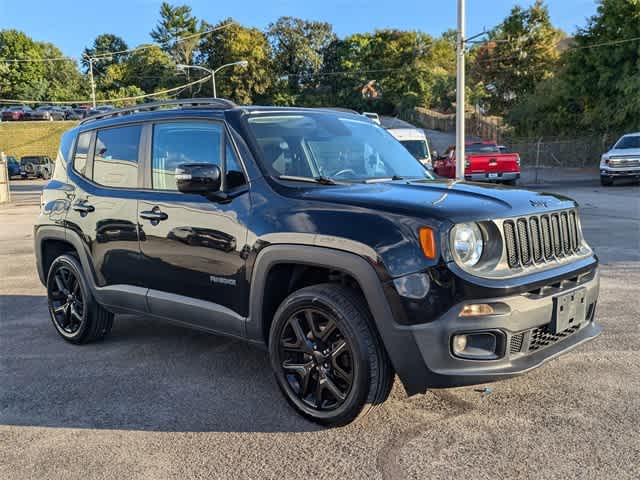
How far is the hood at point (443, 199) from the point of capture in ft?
10.6

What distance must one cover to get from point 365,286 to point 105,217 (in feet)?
8.35

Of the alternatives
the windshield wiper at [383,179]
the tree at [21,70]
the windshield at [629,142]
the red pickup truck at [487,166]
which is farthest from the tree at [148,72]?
the windshield wiper at [383,179]

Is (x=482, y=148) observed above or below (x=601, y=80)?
below

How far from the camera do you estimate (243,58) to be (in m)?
77.5

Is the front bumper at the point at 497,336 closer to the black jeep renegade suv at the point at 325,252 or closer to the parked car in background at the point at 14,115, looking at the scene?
the black jeep renegade suv at the point at 325,252

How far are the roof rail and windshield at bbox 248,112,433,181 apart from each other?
0.30 metres

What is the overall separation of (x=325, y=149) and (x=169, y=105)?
1.28m

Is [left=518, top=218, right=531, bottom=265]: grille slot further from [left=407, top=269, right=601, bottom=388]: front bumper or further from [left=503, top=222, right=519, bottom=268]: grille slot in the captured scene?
[left=407, top=269, right=601, bottom=388]: front bumper

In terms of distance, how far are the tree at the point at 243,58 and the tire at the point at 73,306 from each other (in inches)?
2670

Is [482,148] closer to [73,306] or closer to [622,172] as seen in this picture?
[622,172]

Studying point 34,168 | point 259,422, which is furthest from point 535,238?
point 34,168

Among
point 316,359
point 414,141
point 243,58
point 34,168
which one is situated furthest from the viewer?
point 243,58

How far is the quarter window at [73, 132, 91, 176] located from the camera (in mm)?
5312

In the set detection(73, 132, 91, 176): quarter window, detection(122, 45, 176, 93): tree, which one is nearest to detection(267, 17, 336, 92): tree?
detection(122, 45, 176, 93): tree
